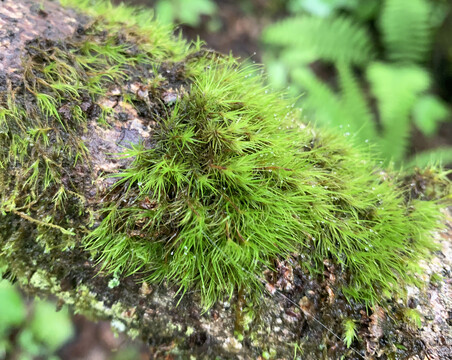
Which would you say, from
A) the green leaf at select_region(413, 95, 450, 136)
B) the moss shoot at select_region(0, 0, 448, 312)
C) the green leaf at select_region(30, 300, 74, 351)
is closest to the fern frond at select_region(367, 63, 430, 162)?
the green leaf at select_region(413, 95, 450, 136)

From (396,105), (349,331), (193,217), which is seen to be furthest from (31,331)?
(396,105)

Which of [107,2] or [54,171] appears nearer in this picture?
[54,171]

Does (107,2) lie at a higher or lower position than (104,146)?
higher

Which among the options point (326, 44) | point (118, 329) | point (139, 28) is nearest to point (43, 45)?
point (139, 28)

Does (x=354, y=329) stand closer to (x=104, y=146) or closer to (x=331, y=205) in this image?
(x=331, y=205)

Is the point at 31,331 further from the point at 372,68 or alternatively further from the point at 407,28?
the point at 407,28

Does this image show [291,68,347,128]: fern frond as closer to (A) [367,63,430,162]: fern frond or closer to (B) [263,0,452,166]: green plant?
(B) [263,0,452,166]: green plant

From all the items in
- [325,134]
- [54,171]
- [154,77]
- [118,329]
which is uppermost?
[154,77]
